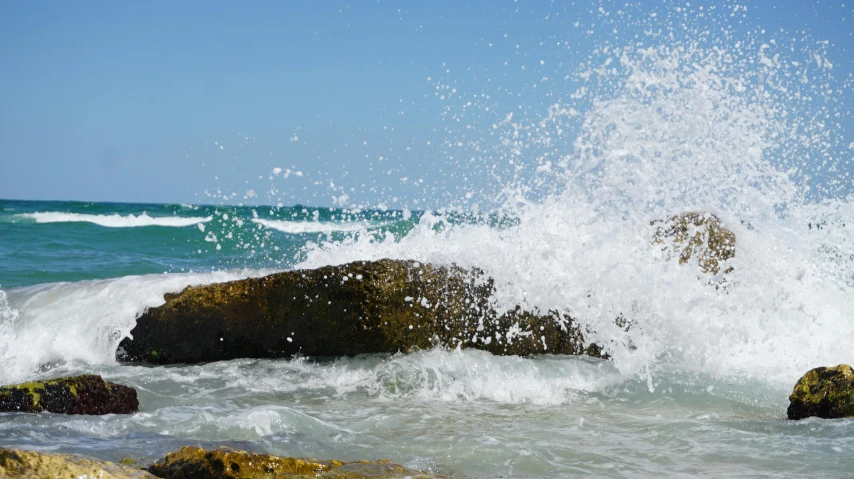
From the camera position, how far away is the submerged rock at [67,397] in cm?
373

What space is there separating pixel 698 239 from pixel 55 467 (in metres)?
5.25

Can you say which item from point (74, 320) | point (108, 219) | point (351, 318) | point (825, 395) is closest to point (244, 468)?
point (351, 318)

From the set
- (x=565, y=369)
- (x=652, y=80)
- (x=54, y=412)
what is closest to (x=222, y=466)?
(x=54, y=412)

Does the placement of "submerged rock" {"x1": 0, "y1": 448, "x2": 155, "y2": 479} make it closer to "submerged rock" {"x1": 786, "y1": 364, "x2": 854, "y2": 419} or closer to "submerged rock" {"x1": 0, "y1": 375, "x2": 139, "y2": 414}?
"submerged rock" {"x1": 0, "y1": 375, "x2": 139, "y2": 414}

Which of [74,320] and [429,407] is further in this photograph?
[74,320]

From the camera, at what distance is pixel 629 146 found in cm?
661

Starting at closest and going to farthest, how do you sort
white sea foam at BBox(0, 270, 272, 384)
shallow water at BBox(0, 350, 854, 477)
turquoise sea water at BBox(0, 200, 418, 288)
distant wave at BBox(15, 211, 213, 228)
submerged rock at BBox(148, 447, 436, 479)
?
submerged rock at BBox(148, 447, 436, 479)
shallow water at BBox(0, 350, 854, 477)
white sea foam at BBox(0, 270, 272, 384)
turquoise sea water at BBox(0, 200, 418, 288)
distant wave at BBox(15, 211, 213, 228)

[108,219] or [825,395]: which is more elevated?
[108,219]

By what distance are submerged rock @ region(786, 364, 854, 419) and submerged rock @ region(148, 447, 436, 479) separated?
7.54ft

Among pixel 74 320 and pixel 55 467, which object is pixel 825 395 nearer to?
pixel 55 467

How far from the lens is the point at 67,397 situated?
12.3ft

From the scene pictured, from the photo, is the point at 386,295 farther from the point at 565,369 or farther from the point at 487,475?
the point at 487,475

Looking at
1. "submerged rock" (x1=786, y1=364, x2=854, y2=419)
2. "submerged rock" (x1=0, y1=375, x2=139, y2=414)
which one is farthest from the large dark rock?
"submerged rock" (x1=786, y1=364, x2=854, y2=419)

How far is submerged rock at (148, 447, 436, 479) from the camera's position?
237 centimetres
